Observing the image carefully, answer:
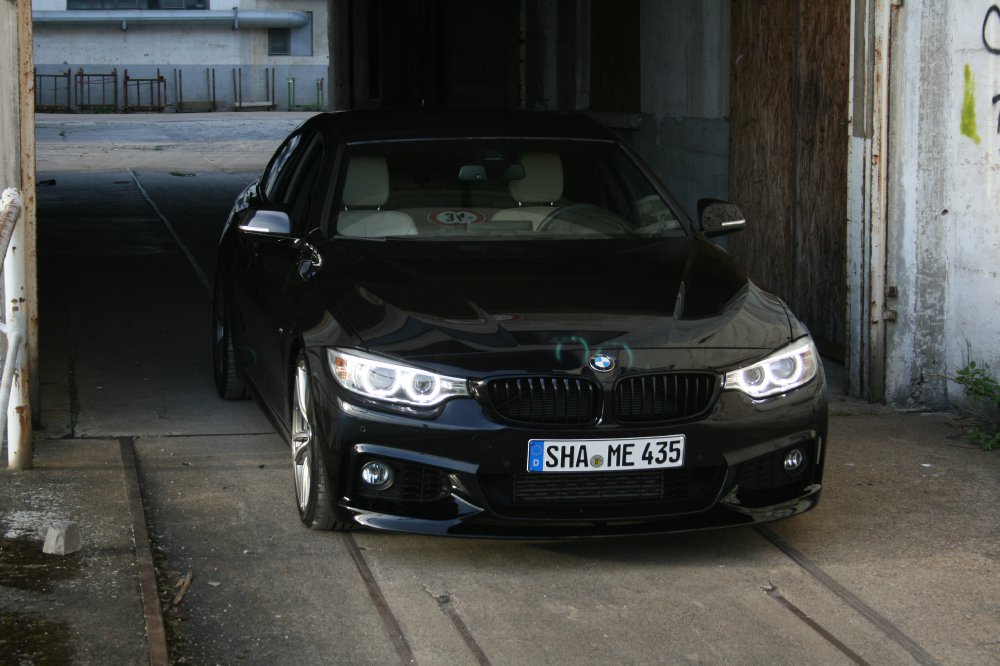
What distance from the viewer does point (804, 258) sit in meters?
9.18

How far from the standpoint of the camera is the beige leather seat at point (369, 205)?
19.4 ft

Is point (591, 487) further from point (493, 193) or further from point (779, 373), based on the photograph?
point (493, 193)

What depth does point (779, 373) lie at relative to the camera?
4.92 meters

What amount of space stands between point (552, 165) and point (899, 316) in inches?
90.7

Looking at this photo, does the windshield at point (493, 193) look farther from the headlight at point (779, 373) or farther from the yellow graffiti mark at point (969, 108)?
the yellow graffiti mark at point (969, 108)

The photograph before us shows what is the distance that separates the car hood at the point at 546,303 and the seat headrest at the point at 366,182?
1.12 ft

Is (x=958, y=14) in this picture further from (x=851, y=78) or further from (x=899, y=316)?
(x=899, y=316)

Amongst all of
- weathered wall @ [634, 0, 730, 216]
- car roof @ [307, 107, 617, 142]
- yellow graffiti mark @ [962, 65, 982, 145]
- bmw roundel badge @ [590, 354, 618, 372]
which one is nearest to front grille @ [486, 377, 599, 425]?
bmw roundel badge @ [590, 354, 618, 372]

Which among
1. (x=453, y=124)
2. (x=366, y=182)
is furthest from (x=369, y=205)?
(x=453, y=124)

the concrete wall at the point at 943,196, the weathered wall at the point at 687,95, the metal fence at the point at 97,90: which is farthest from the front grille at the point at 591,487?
the metal fence at the point at 97,90

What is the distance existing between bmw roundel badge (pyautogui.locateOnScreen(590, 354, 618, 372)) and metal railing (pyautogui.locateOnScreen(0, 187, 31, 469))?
90.8 inches

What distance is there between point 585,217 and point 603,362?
1.63 meters

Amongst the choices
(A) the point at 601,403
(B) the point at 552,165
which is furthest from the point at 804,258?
(A) the point at 601,403

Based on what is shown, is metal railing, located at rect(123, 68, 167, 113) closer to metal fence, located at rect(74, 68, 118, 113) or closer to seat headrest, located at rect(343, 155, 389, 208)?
metal fence, located at rect(74, 68, 118, 113)
